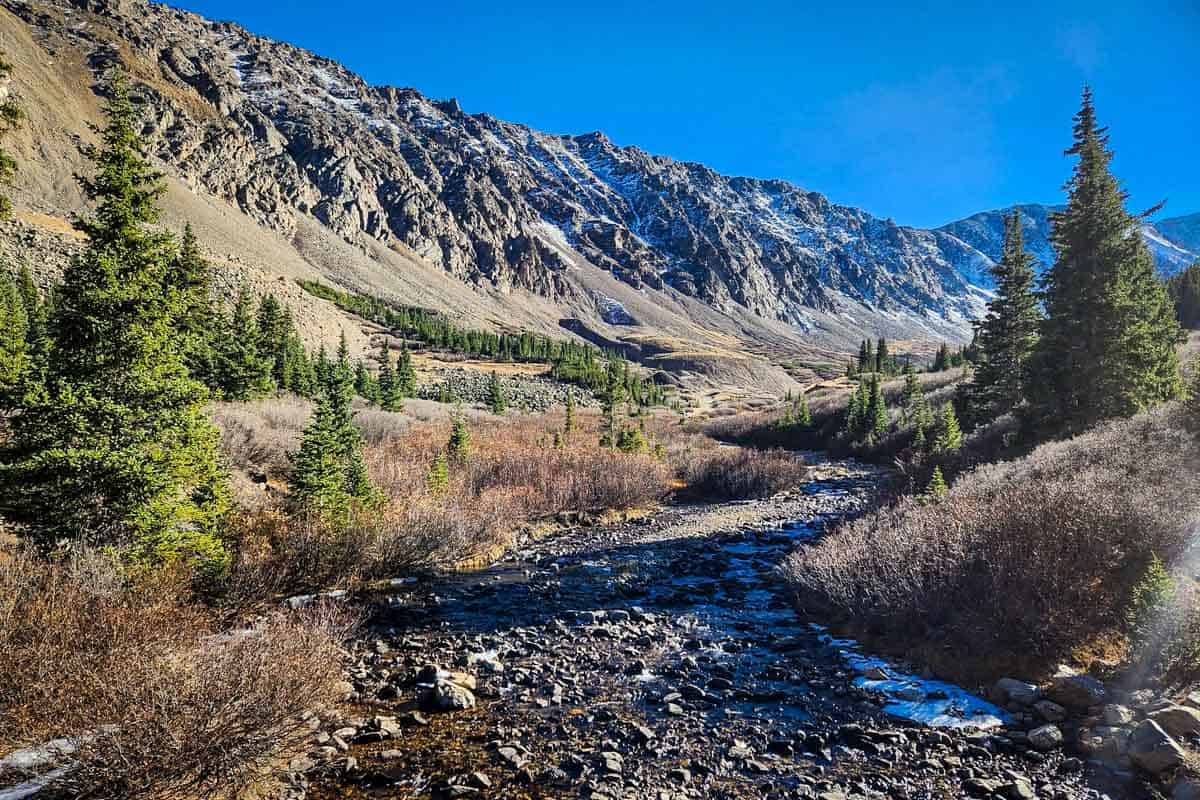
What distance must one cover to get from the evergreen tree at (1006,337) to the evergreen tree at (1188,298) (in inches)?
1847

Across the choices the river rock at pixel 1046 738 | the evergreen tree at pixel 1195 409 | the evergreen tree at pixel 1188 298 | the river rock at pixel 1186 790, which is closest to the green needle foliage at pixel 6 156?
the river rock at pixel 1046 738

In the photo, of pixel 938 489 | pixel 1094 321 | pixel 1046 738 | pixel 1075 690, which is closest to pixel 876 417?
pixel 1094 321

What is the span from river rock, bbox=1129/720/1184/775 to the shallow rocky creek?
0.62 meters

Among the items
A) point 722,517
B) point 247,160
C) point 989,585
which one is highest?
point 247,160

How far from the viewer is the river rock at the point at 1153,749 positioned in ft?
19.8

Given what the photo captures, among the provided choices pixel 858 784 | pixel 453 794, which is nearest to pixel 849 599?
pixel 858 784

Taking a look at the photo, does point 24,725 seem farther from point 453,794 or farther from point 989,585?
point 989,585

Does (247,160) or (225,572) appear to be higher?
(247,160)

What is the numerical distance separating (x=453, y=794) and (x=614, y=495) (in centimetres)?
1961

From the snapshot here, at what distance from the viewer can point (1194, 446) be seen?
10945 mm

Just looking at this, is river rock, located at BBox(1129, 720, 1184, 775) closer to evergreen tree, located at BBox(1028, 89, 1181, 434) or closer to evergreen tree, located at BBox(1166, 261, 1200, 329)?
evergreen tree, located at BBox(1028, 89, 1181, 434)

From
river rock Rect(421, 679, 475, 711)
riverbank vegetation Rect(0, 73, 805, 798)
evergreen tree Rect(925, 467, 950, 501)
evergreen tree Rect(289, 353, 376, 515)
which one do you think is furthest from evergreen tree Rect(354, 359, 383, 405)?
evergreen tree Rect(925, 467, 950, 501)

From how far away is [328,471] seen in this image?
15.2m

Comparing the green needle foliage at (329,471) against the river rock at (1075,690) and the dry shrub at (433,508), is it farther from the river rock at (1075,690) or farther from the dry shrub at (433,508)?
the river rock at (1075,690)
